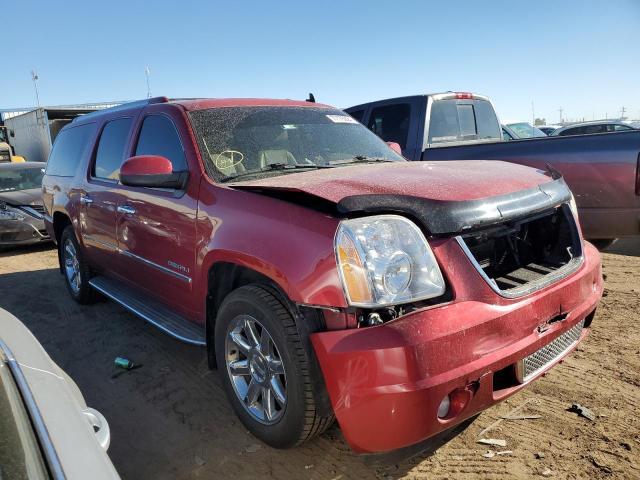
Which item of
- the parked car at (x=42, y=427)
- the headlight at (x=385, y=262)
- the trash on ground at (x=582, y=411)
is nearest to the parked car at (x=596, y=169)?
the trash on ground at (x=582, y=411)

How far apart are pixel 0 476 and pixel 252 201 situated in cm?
164

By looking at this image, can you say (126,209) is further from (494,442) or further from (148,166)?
(494,442)

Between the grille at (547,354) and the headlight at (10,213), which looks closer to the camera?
the grille at (547,354)

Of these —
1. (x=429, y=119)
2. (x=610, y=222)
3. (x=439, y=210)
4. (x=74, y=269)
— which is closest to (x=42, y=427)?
(x=439, y=210)

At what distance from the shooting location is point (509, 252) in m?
2.67

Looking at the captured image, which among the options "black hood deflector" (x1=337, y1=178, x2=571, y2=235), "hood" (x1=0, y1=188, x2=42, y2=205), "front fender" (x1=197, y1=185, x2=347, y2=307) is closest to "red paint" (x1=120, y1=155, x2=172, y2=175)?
"front fender" (x1=197, y1=185, x2=347, y2=307)

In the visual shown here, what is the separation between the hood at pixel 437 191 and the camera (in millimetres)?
2064

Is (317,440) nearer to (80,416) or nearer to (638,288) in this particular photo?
(80,416)

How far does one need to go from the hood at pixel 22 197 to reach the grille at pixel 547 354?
859 centimetres

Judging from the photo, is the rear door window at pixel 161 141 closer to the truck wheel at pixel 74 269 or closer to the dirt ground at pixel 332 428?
the dirt ground at pixel 332 428

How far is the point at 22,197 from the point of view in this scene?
847cm

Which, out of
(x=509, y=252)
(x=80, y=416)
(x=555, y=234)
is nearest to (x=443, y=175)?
(x=509, y=252)

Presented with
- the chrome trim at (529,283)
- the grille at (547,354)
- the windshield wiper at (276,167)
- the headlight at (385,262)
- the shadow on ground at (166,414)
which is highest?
the windshield wiper at (276,167)

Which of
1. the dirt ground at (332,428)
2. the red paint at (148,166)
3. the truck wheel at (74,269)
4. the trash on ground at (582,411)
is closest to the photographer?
the dirt ground at (332,428)
